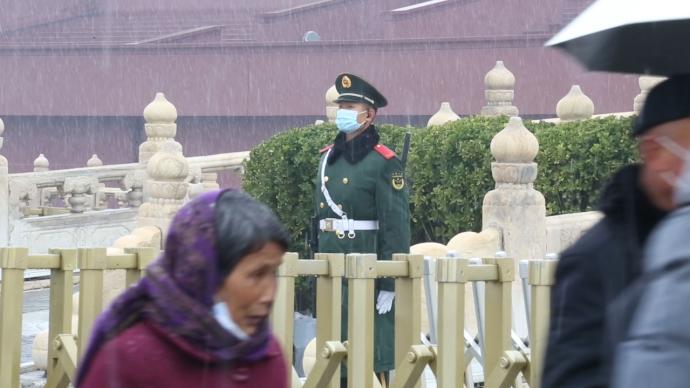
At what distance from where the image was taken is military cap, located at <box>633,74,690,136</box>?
2330mm

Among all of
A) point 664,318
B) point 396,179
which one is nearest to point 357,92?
point 396,179

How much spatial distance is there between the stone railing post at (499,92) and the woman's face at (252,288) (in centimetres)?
1729

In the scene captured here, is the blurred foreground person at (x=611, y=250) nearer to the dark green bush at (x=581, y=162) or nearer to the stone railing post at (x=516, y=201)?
the stone railing post at (x=516, y=201)

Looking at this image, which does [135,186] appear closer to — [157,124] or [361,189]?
[157,124]

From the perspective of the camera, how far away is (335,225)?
275 inches

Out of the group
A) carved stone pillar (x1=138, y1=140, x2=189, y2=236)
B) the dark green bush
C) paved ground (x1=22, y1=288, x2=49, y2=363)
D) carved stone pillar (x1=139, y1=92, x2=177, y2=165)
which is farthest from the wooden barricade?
carved stone pillar (x1=139, y1=92, x2=177, y2=165)

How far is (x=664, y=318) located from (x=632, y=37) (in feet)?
3.42

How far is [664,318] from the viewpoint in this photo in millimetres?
1803

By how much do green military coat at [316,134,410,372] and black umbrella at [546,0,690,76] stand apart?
3.88 meters

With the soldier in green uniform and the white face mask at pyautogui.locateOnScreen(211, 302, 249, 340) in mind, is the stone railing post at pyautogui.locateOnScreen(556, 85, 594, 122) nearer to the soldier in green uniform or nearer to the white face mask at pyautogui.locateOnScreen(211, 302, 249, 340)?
the soldier in green uniform

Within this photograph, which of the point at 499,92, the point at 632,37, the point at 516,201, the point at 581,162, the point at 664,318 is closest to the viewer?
the point at 664,318

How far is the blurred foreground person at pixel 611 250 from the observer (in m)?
2.23

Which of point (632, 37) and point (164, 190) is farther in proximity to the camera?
point (164, 190)

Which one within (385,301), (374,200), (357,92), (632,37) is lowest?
(385,301)
